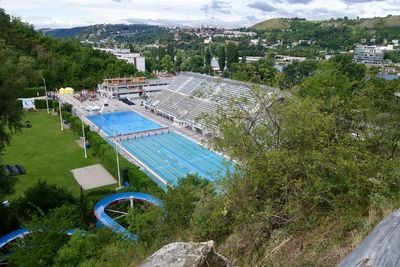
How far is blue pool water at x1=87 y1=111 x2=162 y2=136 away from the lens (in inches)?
1384

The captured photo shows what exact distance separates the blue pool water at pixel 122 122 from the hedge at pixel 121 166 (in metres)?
4.44

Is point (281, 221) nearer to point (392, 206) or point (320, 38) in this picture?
point (392, 206)

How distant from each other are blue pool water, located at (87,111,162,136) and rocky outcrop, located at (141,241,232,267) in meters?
30.4

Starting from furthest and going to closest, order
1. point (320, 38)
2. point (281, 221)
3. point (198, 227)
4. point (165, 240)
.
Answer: point (320, 38) → point (165, 240) → point (198, 227) → point (281, 221)

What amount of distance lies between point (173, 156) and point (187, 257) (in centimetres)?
2312

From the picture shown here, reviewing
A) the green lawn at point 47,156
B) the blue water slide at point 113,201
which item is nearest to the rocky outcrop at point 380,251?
the blue water slide at point 113,201

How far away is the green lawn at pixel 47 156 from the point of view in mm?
21812

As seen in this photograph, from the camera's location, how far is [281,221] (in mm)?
6789

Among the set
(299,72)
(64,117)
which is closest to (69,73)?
(64,117)

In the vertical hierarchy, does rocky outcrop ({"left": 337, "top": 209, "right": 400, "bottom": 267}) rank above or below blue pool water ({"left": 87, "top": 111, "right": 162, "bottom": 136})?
above

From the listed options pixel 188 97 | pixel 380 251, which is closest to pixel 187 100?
pixel 188 97

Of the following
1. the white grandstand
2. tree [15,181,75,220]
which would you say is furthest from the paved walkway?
the white grandstand

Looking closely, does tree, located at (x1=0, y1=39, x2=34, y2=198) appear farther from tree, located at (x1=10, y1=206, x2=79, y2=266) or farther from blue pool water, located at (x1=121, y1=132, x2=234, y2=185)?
blue pool water, located at (x1=121, y1=132, x2=234, y2=185)

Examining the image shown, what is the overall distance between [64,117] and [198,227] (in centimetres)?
3264
